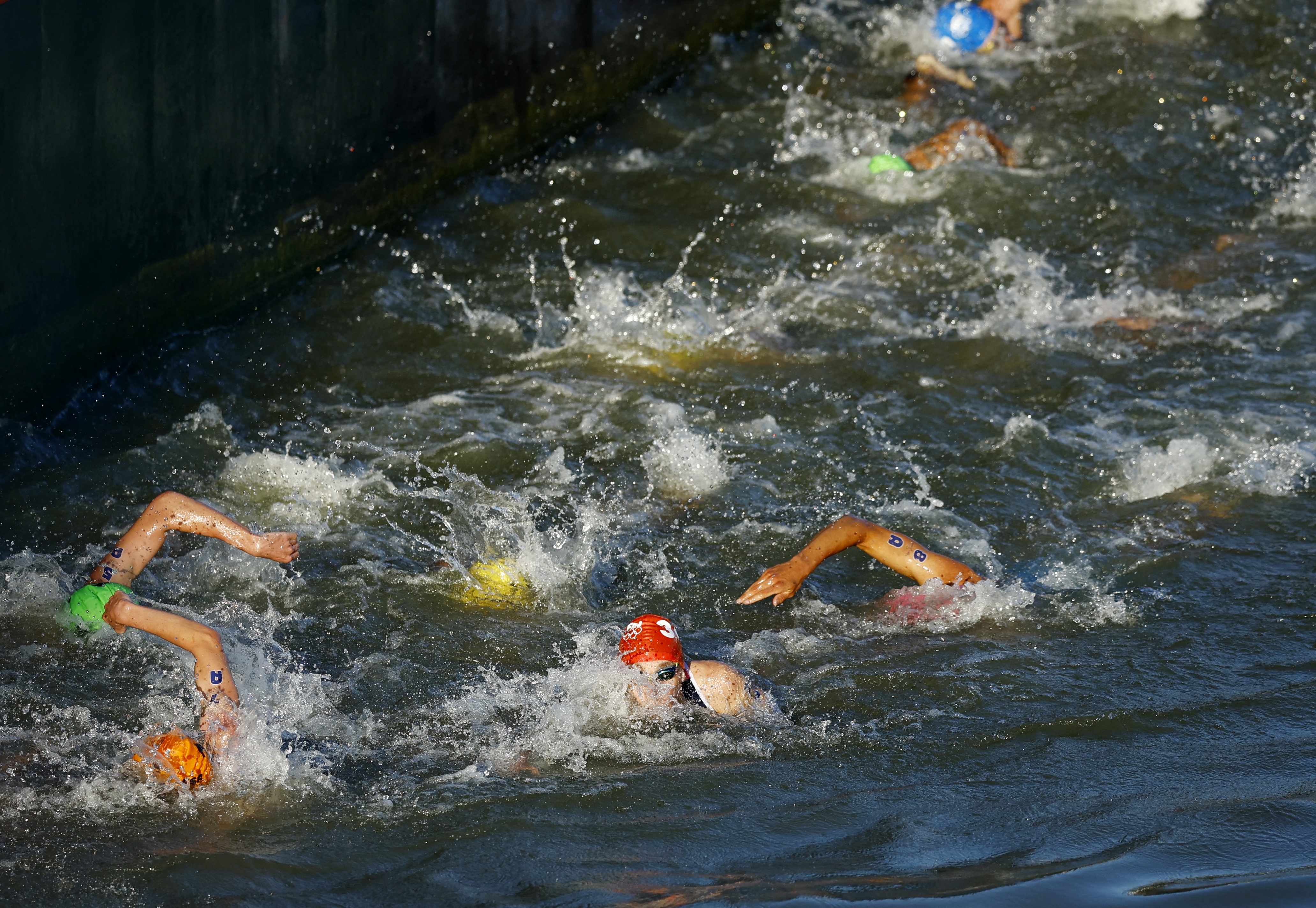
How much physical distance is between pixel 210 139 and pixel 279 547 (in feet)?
12.6

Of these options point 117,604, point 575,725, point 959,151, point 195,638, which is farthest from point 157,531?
point 959,151

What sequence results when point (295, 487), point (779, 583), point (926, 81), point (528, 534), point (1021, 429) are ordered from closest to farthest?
point (779, 583), point (528, 534), point (295, 487), point (1021, 429), point (926, 81)

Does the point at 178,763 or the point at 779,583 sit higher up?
the point at 779,583

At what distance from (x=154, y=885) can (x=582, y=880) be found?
1493 millimetres

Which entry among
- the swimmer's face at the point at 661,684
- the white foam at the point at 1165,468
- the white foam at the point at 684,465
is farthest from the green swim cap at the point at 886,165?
the swimmer's face at the point at 661,684

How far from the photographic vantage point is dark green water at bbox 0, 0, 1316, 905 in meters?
5.16

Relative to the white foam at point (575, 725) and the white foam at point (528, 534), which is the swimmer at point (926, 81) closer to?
the white foam at point (528, 534)

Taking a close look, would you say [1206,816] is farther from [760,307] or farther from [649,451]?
[760,307]

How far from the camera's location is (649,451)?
8.16 meters

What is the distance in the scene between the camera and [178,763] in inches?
213

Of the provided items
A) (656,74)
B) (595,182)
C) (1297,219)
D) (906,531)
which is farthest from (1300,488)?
(656,74)

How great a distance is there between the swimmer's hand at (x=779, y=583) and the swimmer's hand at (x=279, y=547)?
1.99 metres

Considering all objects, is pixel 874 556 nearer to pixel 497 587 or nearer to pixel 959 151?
pixel 497 587

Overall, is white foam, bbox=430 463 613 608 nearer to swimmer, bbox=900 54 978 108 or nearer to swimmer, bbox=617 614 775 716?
swimmer, bbox=617 614 775 716
